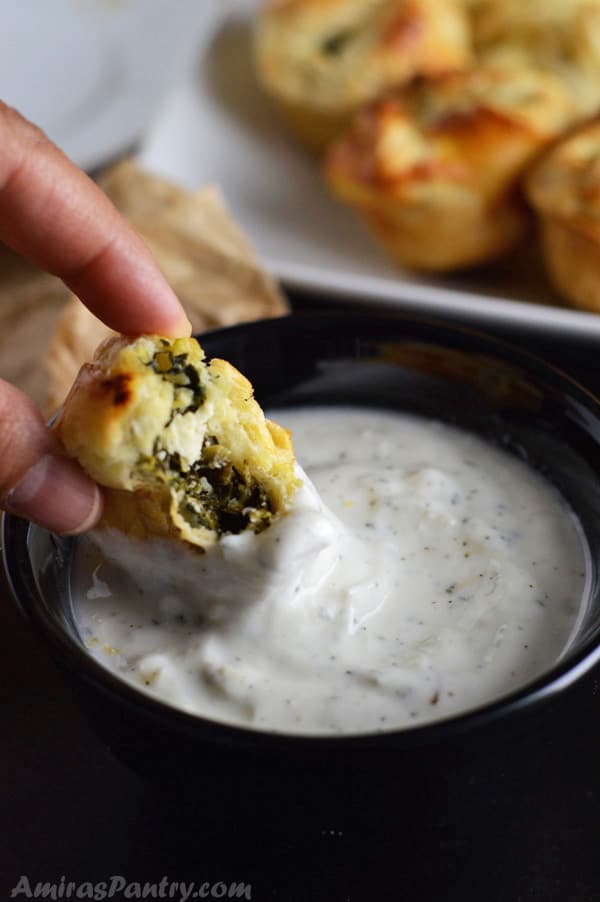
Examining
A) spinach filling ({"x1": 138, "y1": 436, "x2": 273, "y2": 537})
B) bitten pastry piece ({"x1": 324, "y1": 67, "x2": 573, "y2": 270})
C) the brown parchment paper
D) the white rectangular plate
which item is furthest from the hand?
bitten pastry piece ({"x1": 324, "y1": 67, "x2": 573, "y2": 270})

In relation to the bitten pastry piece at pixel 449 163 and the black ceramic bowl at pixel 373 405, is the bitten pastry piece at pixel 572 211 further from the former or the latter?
the black ceramic bowl at pixel 373 405

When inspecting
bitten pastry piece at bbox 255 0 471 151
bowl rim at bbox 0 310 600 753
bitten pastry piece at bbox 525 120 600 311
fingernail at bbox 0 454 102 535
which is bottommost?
Answer: bitten pastry piece at bbox 525 120 600 311

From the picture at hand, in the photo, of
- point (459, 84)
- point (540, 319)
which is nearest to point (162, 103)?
point (459, 84)

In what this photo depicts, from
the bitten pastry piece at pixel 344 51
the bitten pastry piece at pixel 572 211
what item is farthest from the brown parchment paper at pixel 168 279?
the bitten pastry piece at pixel 572 211

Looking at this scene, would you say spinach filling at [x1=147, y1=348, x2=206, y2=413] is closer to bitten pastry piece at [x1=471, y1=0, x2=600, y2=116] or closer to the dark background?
the dark background

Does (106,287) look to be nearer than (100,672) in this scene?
Answer: No

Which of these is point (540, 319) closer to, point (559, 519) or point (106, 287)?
point (559, 519)

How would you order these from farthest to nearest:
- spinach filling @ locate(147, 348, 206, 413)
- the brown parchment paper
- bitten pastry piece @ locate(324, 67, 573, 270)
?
bitten pastry piece @ locate(324, 67, 573, 270)
the brown parchment paper
spinach filling @ locate(147, 348, 206, 413)

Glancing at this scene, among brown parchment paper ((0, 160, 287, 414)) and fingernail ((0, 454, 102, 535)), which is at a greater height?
fingernail ((0, 454, 102, 535))
